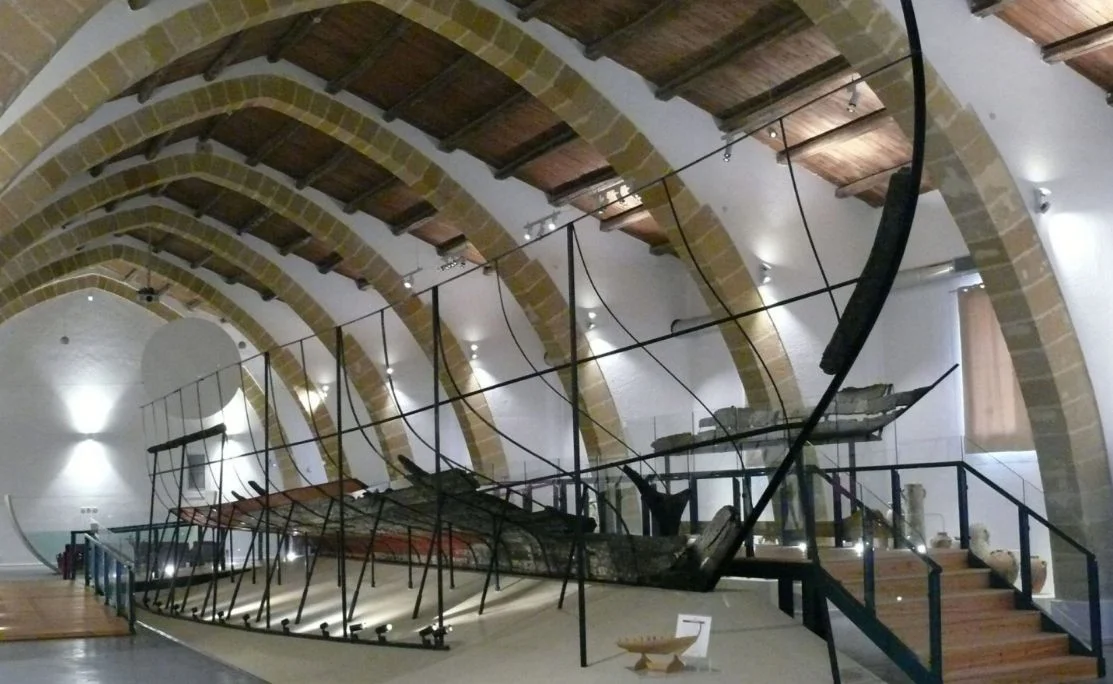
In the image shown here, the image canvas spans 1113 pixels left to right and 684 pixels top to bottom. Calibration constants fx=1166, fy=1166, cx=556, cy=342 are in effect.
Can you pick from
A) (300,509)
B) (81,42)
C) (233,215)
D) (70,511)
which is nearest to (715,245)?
(300,509)

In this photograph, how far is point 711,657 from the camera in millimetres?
4367

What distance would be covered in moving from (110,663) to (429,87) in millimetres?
5267

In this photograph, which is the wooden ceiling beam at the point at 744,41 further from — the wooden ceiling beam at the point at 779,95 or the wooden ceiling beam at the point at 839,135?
the wooden ceiling beam at the point at 839,135

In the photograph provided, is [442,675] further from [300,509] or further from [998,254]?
[998,254]

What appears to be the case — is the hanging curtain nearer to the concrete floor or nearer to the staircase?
the staircase

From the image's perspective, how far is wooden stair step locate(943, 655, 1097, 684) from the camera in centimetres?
475

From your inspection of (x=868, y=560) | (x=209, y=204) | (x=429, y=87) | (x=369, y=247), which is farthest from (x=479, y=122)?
(x=868, y=560)

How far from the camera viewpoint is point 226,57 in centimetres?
920

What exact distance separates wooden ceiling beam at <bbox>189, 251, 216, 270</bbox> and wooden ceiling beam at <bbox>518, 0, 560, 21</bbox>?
9.14 m

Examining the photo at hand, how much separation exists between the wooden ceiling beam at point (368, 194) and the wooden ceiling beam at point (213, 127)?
1577mm

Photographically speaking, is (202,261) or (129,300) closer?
(202,261)

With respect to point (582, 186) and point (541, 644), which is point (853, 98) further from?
point (582, 186)

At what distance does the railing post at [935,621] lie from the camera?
432cm

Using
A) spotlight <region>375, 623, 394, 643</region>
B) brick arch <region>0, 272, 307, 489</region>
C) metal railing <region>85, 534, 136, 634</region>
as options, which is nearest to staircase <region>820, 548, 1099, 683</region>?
spotlight <region>375, 623, 394, 643</region>
